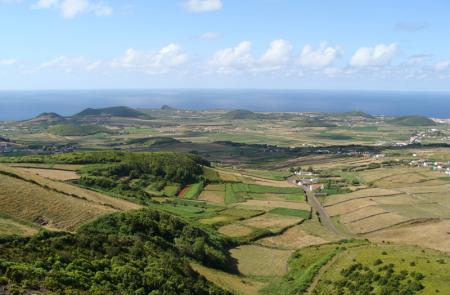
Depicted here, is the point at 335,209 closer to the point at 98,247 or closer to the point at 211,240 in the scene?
the point at 211,240

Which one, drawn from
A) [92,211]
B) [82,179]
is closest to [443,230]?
[92,211]

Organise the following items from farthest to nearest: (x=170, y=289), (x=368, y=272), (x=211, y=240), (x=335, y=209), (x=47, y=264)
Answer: (x=335, y=209), (x=211, y=240), (x=368, y=272), (x=170, y=289), (x=47, y=264)

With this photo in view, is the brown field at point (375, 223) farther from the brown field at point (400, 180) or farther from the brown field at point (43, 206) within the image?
the brown field at point (43, 206)

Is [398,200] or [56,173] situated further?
[56,173]

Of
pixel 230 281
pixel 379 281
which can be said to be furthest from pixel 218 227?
pixel 379 281

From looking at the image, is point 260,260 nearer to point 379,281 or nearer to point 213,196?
point 379,281

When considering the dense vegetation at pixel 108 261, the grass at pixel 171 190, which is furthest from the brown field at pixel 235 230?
the grass at pixel 171 190
